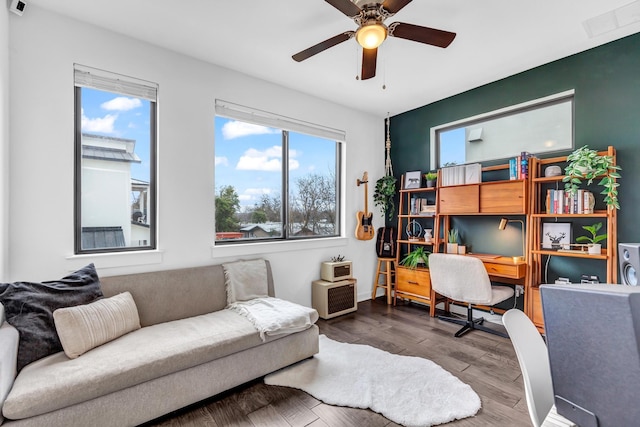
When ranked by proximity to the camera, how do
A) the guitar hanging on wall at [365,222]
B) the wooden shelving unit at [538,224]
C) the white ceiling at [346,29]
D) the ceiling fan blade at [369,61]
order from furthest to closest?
1. the guitar hanging on wall at [365,222]
2. the wooden shelving unit at [538,224]
3. the white ceiling at [346,29]
4. the ceiling fan blade at [369,61]

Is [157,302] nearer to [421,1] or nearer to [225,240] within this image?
[225,240]

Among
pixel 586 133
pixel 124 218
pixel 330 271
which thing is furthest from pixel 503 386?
pixel 124 218

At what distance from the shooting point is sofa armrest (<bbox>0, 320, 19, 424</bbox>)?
1394 mm

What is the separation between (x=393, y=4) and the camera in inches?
69.8

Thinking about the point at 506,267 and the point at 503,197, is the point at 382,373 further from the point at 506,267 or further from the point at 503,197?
the point at 503,197

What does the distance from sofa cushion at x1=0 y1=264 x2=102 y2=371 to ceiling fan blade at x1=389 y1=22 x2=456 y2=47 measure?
2.66 metres

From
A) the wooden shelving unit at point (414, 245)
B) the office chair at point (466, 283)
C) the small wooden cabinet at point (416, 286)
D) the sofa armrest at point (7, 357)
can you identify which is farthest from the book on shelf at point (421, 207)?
the sofa armrest at point (7, 357)

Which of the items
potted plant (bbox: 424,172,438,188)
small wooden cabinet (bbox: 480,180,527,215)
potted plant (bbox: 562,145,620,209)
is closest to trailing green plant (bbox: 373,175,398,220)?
potted plant (bbox: 424,172,438,188)

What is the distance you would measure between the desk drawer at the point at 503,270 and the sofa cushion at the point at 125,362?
235cm

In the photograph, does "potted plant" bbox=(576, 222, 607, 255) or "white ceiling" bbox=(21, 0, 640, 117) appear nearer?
"white ceiling" bbox=(21, 0, 640, 117)

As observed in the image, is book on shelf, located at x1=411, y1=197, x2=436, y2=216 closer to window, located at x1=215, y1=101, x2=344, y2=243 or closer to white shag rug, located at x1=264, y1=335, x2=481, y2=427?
window, located at x1=215, y1=101, x2=344, y2=243

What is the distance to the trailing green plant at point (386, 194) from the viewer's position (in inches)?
176

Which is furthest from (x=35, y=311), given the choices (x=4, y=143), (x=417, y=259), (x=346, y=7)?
(x=417, y=259)

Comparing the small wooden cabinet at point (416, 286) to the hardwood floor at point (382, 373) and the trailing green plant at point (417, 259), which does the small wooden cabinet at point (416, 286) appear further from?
the hardwood floor at point (382, 373)
